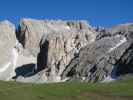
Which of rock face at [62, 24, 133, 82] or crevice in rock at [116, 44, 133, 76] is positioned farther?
rock face at [62, 24, 133, 82]

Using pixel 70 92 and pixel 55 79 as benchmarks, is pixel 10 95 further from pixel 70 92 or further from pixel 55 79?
pixel 55 79

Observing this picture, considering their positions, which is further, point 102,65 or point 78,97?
Result: point 102,65

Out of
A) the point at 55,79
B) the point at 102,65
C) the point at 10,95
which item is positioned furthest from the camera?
the point at 55,79

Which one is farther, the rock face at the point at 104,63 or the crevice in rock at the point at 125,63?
the rock face at the point at 104,63

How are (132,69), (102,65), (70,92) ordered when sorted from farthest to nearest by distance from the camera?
1. (102,65)
2. (132,69)
3. (70,92)

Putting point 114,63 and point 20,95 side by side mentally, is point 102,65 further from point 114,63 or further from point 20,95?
point 20,95

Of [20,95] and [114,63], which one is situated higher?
[114,63]

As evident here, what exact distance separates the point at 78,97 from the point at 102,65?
4755 inches

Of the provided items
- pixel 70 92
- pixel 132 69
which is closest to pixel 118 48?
pixel 132 69

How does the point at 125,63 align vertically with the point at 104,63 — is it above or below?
below

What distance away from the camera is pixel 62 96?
6041 centimetres

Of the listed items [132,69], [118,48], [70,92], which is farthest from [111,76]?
[70,92]

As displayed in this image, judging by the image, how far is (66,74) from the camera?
635ft

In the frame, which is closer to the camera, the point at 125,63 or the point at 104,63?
the point at 125,63
